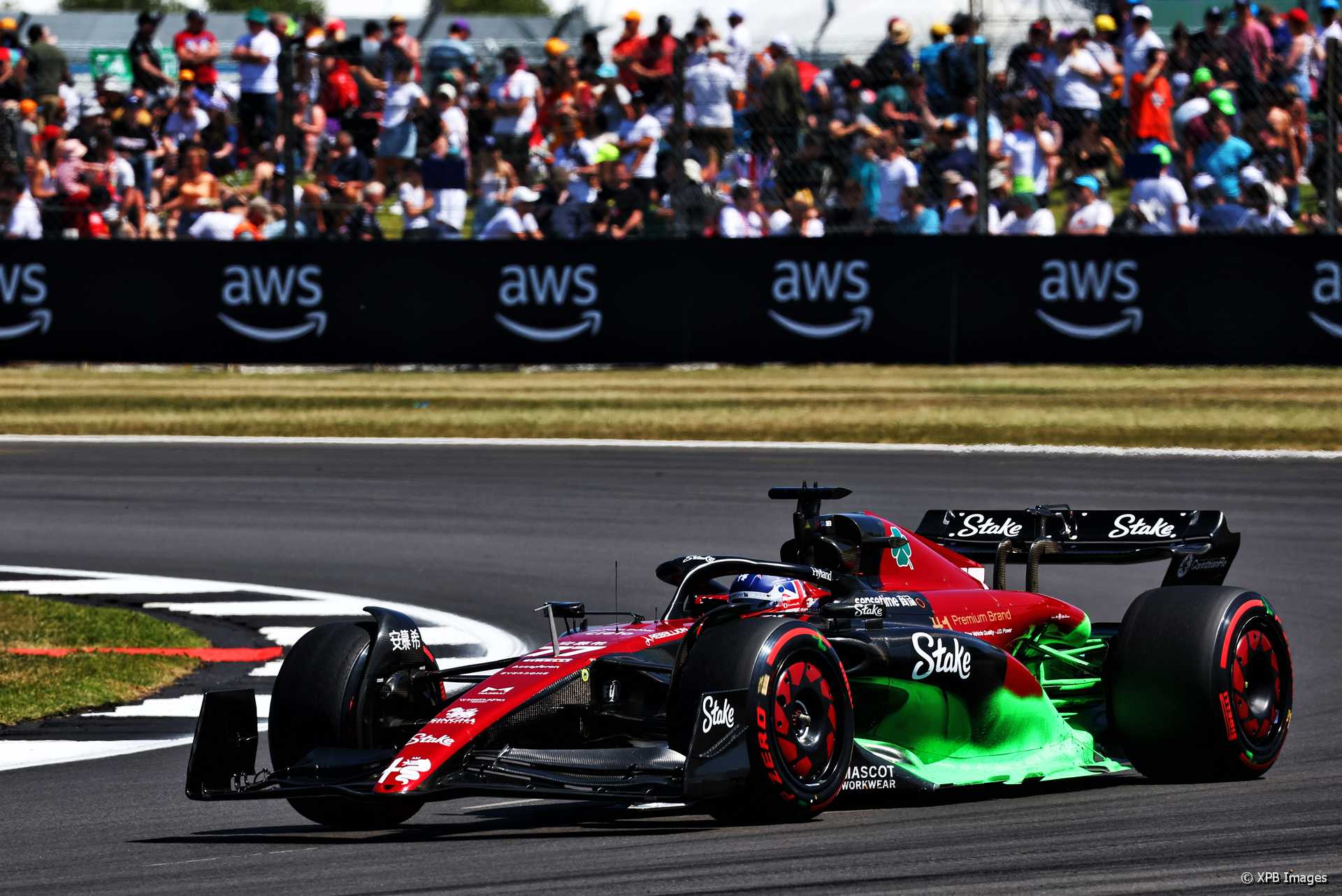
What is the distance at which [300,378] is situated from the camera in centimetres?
2275

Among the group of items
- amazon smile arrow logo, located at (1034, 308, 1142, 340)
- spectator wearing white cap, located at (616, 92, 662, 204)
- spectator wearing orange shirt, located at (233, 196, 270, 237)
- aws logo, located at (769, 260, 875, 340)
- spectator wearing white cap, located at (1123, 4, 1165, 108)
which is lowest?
amazon smile arrow logo, located at (1034, 308, 1142, 340)

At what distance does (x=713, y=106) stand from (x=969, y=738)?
16.4 metres

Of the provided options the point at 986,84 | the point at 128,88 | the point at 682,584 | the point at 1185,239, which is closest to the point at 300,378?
the point at 128,88

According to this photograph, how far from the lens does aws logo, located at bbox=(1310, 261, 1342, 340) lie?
20.0 meters

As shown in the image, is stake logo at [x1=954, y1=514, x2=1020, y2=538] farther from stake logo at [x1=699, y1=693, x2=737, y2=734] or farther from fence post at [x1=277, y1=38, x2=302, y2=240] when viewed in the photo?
fence post at [x1=277, y1=38, x2=302, y2=240]

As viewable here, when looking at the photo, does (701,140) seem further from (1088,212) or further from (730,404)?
(1088,212)

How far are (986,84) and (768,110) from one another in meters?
2.18

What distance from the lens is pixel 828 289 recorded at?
2111 cm

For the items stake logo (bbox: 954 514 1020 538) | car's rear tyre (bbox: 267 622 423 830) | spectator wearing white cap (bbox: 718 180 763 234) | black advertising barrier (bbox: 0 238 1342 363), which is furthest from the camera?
spectator wearing white cap (bbox: 718 180 763 234)

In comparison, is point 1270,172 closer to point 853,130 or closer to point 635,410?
point 853,130

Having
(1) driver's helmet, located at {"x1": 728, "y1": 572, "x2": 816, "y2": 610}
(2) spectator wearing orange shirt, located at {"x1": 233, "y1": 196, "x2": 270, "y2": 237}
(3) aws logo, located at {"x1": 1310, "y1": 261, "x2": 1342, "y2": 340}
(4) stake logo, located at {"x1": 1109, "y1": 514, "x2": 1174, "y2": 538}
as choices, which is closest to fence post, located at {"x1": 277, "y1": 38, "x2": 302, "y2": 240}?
(2) spectator wearing orange shirt, located at {"x1": 233, "y1": 196, "x2": 270, "y2": 237}

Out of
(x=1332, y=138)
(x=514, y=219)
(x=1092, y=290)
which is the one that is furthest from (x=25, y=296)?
(x=1332, y=138)

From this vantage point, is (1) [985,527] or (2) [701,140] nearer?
(1) [985,527]

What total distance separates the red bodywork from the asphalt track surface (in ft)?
0.86
